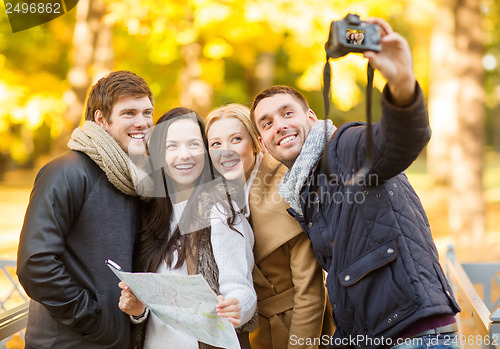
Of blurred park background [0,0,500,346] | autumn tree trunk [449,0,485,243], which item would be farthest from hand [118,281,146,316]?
autumn tree trunk [449,0,485,243]

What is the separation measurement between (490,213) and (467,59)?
666cm

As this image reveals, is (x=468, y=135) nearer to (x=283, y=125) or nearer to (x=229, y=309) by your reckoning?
(x=283, y=125)

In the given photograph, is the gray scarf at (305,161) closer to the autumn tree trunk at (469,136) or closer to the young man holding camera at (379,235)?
the young man holding camera at (379,235)

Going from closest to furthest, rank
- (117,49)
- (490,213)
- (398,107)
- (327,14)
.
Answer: (398,107)
(327,14)
(117,49)
(490,213)

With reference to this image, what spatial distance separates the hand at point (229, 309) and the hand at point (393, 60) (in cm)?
105

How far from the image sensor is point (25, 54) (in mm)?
11133

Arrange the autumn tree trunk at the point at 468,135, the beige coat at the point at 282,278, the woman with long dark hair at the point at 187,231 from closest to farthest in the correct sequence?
the woman with long dark hair at the point at 187,231, the beige coat at the point at 282,278, the autumn tree trunk at the point at 468,135

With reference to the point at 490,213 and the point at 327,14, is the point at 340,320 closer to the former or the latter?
the point at 327,14

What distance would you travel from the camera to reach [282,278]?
2625 millimetres

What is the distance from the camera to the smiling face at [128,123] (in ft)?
8.45

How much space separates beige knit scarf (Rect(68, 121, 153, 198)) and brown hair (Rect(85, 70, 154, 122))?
12cm

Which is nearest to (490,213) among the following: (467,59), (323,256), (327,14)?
(467,59)

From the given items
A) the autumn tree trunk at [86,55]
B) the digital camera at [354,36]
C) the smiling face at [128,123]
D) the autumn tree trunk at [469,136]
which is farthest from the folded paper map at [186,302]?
the autumn tree trunk at [86,55]

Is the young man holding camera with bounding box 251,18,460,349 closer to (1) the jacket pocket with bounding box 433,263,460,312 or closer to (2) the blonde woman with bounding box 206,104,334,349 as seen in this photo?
(1) the jacket pocket with bounding box 433,263,460,312
